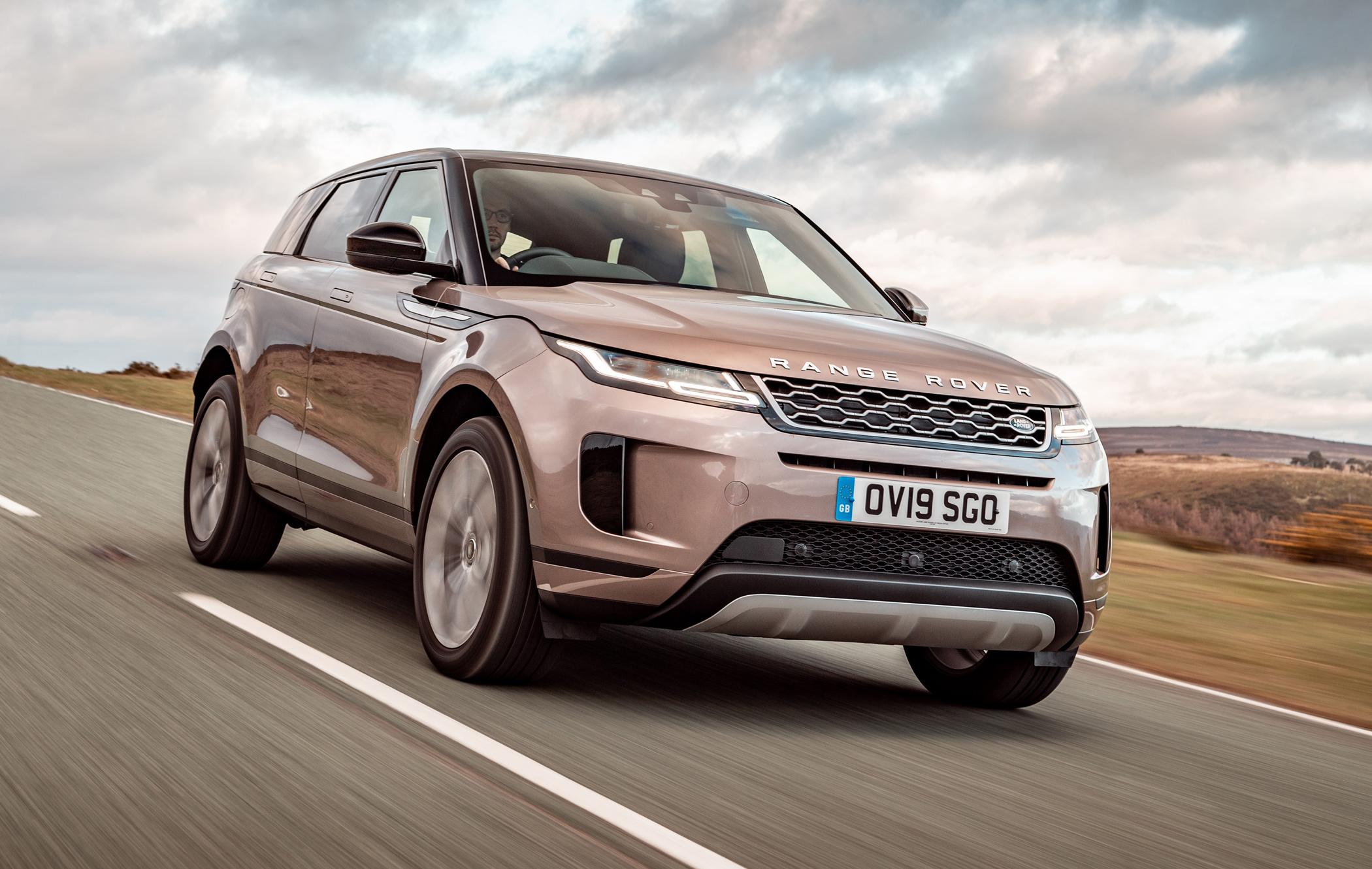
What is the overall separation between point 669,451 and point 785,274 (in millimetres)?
2007

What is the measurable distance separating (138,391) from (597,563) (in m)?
21.9

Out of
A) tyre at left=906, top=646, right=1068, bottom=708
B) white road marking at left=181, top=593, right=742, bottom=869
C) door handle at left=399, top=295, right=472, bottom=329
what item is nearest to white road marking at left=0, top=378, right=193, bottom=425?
door handle at left=399, top=295, right=472, bottom=329

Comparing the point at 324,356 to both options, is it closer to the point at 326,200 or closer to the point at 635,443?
the point at 326,200

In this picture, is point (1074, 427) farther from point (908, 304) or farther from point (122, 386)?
point (122, 386)

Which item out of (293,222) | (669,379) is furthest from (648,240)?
(293,222)

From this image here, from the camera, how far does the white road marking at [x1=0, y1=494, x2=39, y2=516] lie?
28.2 ft

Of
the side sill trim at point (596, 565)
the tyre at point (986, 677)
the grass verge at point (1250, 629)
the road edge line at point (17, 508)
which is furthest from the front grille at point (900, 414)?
the road edge line at point (17, 508)

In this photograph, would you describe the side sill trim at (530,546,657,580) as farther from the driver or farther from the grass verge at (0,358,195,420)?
the grass verge at (0,358,195,420)

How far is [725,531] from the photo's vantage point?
458cm

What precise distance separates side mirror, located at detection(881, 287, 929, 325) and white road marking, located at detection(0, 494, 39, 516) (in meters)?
4.87

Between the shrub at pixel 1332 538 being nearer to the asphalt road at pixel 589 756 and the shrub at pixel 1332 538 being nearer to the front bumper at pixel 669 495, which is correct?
the asphalt road at pixel 589 756

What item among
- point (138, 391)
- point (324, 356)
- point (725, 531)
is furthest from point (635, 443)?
point (138, 391)

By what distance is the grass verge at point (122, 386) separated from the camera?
21906 mm

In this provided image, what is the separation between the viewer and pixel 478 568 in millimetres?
5074
